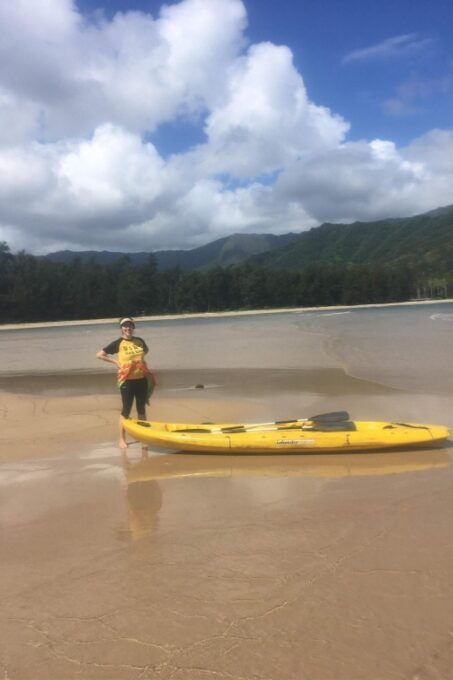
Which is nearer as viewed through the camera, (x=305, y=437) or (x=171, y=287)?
(x=305, y=437)

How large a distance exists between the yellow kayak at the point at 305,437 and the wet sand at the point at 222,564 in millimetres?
166

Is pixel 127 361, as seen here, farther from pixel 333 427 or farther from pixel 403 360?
pixel 403 360

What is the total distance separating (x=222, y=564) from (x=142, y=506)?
1626mm

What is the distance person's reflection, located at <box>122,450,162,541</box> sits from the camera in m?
4.99

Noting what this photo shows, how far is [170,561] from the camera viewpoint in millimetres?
4316

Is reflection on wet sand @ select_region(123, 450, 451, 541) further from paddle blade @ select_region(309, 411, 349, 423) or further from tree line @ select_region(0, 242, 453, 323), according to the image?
tree line @ select_region(0, 242, 453, 323)

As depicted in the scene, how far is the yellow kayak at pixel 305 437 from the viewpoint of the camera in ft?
23.5

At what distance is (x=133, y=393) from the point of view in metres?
8.19

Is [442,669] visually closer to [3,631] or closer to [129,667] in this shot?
[129,667]

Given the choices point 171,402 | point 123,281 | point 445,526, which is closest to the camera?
point 445,526

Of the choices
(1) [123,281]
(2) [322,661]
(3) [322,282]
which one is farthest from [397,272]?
(2) [322,661]

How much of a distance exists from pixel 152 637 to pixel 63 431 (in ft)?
20.4

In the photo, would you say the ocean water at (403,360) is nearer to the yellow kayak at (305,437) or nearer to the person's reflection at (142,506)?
the yellow kayak at (305,437)

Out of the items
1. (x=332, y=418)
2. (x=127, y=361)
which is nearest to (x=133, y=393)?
(x=127, y=361)
